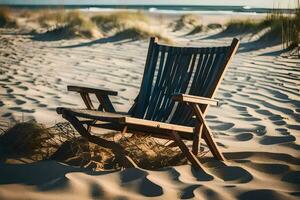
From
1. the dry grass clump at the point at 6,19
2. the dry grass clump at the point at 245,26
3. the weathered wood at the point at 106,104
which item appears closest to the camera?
the weathered wood at the point at 106,104

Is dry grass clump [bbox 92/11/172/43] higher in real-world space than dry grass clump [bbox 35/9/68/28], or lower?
lower

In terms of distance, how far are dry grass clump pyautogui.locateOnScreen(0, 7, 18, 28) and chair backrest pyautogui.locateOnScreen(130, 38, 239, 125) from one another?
46.9 feet

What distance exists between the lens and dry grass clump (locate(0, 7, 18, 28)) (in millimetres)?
16969

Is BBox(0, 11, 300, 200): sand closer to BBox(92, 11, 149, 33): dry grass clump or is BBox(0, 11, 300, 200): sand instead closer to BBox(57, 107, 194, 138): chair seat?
BBox(57, 107, 194, 138): chair seat

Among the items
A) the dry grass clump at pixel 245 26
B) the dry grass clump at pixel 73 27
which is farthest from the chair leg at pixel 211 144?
the dry grass clump at pixel 245 26

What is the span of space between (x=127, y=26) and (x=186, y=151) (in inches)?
477

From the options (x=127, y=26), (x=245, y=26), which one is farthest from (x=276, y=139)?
(x=127, y=26)

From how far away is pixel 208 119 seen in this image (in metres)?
4.62

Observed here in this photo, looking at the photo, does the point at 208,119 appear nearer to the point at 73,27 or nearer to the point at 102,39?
the point at 102,39

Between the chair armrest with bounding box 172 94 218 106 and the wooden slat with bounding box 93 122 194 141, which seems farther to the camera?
the wooden slat with bounding box 93 122 194 141

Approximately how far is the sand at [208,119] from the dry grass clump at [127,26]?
286 cm

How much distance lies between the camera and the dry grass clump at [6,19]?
55.7 feet

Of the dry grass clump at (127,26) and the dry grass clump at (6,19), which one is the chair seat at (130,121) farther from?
the dry grass clump at (6,19)

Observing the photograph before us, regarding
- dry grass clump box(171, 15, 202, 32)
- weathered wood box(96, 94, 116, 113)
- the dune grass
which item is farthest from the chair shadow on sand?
weathered wood box(96, 94, 116, 113)
